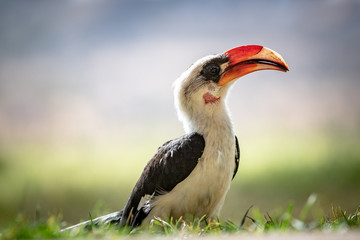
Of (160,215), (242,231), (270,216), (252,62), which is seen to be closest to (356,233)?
(242,231)

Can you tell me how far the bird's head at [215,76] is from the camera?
4512 mm

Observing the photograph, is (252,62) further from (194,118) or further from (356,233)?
(356,233)

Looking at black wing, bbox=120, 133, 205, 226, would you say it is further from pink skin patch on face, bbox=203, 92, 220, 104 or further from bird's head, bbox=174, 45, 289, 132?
pink skin patch on face, bbox=203, 92, 220, 104

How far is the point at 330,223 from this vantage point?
3852 millimetres

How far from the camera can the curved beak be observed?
458 centimetres

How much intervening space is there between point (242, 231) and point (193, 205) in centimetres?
94

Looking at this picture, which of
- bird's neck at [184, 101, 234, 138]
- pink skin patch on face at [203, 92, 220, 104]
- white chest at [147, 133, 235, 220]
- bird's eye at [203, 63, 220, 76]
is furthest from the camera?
bird's eye at [203, 63, 220, 76]

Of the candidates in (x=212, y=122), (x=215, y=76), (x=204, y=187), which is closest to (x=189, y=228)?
(x=204, y=187)

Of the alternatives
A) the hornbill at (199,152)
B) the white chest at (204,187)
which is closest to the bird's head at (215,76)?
the hornbill at (199,152)

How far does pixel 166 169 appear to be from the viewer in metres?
4.28

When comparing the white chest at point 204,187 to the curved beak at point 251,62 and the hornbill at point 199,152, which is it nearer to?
the hornbill at point 199,152

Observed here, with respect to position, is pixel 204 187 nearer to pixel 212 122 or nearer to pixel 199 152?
pixel 199 152

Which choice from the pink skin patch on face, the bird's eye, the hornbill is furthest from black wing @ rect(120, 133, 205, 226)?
the bird's eye

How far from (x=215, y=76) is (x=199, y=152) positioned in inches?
37.1
